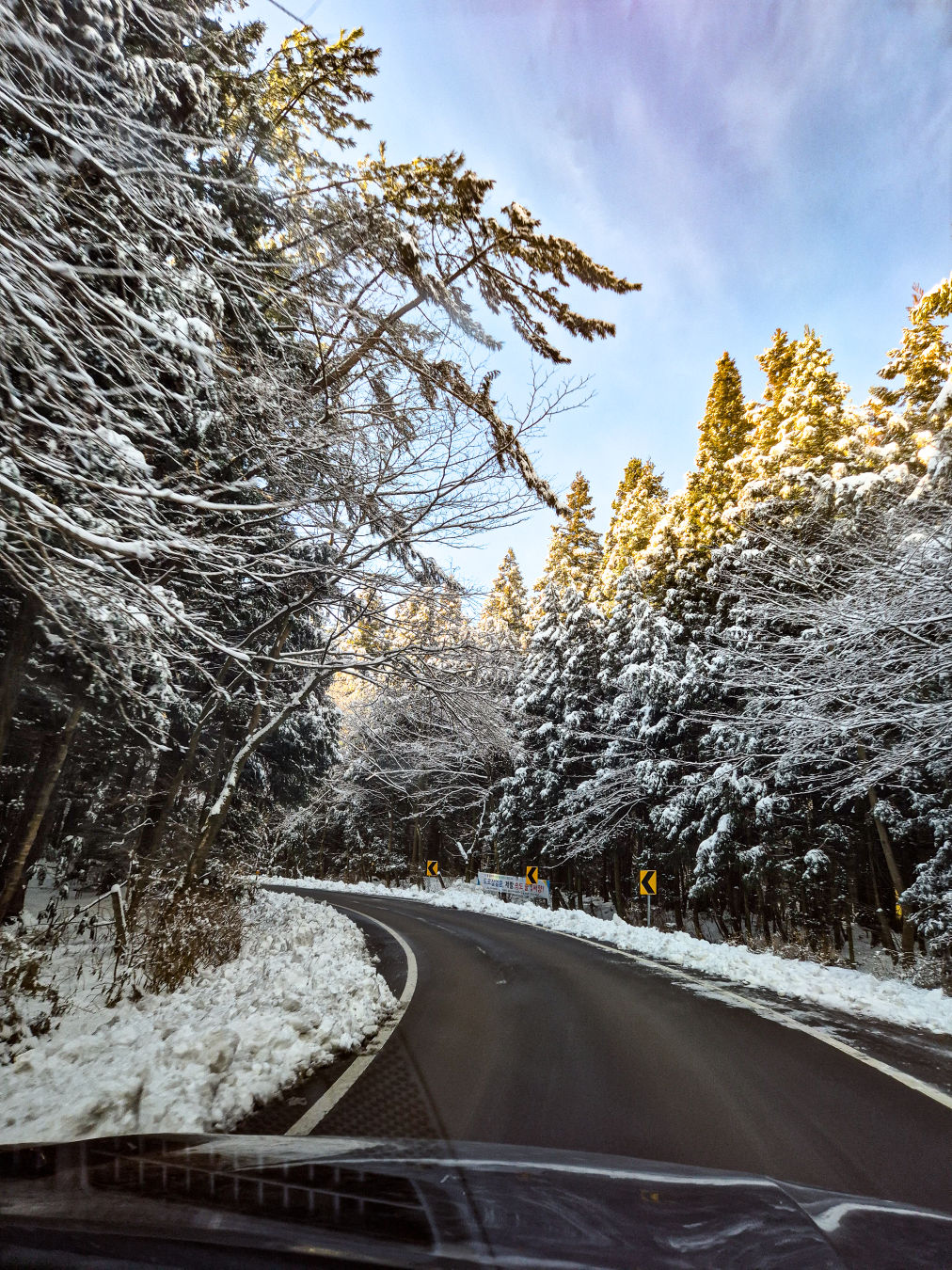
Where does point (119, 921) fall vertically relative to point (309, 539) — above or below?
below

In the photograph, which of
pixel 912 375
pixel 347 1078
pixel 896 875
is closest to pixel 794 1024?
pixel 347 1078

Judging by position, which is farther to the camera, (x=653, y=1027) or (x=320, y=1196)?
(x=653, y=1027)

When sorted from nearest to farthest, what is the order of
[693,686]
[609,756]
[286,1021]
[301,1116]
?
[301,1116]
[286,1021]
[693,686]
[609,756]

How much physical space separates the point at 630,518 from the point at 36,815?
23981mm

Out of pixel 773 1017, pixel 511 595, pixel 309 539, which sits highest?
pixel 511 595

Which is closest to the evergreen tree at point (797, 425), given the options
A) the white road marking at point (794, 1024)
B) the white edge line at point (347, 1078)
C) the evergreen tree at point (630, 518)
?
the evergreen tree at point (630, 518)

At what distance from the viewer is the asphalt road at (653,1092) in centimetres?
365

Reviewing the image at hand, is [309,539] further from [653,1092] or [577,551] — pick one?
[577,551]

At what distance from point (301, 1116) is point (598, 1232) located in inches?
124

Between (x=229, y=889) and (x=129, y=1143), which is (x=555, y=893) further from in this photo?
(x=129, y=1143)

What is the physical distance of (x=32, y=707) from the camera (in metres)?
10.5

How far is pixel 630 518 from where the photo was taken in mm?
27484

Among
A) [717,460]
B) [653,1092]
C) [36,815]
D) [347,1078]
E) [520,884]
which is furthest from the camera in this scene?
[520,884]

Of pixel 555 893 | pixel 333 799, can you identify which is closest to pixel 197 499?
pixel 555 893
